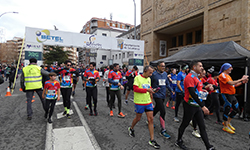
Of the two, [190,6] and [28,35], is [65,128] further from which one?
[190,6]

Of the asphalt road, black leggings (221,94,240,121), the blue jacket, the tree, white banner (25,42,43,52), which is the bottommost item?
the asphalt road

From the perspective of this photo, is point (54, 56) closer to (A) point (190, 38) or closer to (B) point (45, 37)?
(B) point (45, 37)

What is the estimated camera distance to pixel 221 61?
6.78 metres

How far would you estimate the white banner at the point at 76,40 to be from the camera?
37.1ft

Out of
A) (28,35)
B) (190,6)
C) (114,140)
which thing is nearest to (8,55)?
(28,35)

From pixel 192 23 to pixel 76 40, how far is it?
14.6 meters

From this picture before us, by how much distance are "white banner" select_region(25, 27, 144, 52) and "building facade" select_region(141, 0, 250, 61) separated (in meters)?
7.05

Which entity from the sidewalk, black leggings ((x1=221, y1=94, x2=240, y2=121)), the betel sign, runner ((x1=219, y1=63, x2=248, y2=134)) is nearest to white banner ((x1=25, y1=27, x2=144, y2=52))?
the betel sign

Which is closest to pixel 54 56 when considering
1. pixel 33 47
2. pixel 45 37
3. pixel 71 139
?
pixel 45 37

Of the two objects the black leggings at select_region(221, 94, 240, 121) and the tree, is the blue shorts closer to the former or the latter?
the black leggings at select_region(221, 94, 240, 121)

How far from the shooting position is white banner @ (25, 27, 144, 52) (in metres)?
11.3

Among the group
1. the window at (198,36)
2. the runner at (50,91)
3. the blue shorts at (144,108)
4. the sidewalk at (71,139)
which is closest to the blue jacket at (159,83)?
the blue shorts at (144,108)

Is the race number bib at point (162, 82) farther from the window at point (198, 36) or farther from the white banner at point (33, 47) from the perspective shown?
the window at point (198, 36)

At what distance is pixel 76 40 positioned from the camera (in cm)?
1285
